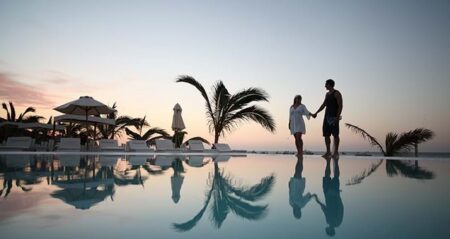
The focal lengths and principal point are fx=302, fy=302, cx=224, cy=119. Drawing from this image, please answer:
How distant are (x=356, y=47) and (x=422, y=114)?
22.9ft

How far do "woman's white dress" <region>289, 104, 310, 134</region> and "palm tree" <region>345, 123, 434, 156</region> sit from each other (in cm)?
608

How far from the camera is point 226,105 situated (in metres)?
16.7

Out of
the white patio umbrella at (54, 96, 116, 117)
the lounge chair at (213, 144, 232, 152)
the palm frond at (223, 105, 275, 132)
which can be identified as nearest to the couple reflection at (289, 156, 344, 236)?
the lounge chair at (213, 144, 232, 152)

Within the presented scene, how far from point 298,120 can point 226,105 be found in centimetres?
856

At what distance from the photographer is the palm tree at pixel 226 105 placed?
16.7 metres

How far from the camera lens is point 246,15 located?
1509 centimetres

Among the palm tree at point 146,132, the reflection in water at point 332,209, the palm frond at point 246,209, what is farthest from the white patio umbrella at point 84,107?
the reflection in water at point 332,209

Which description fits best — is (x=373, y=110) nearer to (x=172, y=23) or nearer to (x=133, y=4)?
(x=172, y=23)

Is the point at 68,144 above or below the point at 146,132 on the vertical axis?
below

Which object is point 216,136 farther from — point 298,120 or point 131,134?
point 131,134

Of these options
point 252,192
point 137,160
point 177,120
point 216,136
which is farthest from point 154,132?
point 252,192

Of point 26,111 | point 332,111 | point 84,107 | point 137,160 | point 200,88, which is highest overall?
point 200,88

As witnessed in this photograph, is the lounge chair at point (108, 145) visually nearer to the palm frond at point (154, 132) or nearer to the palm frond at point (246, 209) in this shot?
the palm frond at point (154, 132)

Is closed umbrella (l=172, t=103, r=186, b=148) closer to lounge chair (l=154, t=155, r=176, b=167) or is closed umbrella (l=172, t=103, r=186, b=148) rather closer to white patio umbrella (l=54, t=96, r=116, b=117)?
white patio umbrella (l=54, t=96, r=116, b=117)
